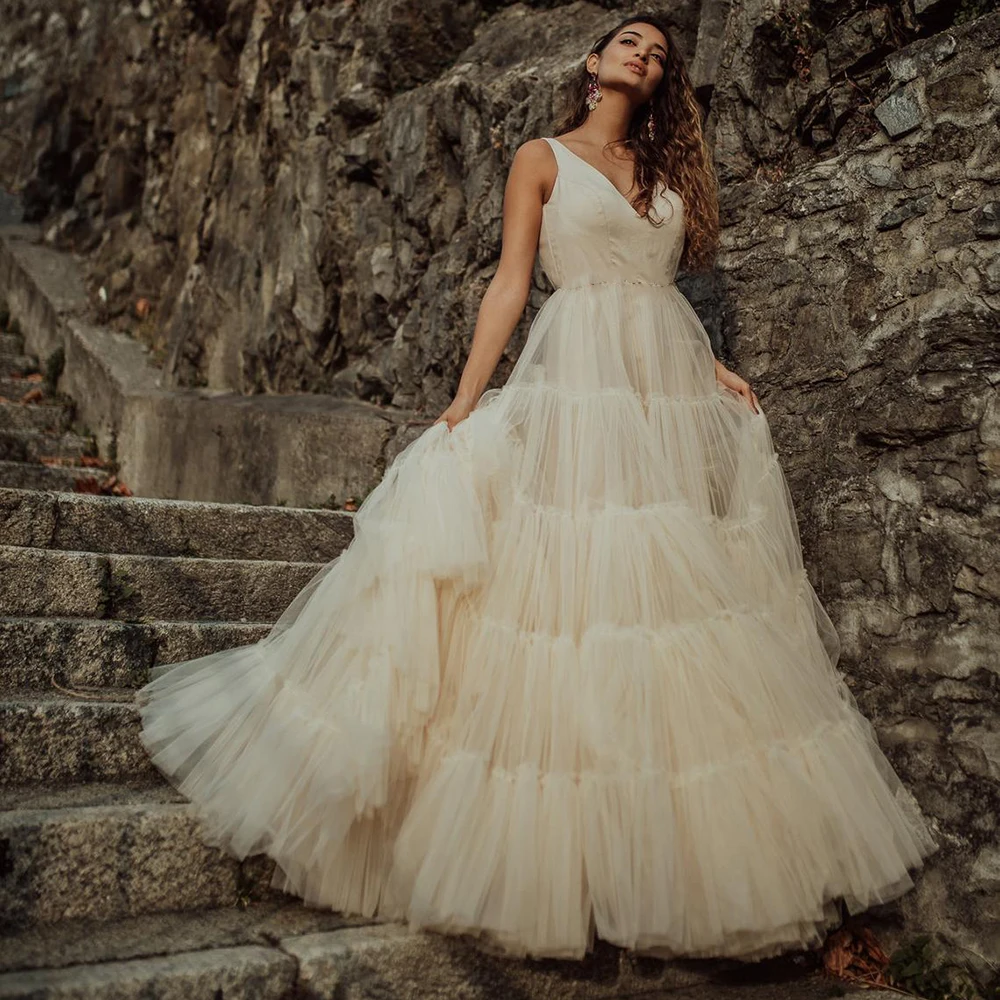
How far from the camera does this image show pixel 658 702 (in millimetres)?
2523

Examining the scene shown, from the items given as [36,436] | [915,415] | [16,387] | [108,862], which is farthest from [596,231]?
[16,387]

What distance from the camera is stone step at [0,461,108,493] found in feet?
17.2

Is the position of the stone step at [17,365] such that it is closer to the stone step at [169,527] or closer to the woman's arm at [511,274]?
the stone step at [169,527]

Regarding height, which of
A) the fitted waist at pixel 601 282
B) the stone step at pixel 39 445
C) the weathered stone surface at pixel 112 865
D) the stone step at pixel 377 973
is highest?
the fitted waist at pixel 601 282

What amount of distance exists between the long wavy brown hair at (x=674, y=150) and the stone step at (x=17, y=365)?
21.2 feet

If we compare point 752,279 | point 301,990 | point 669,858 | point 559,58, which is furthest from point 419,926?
point 559,58

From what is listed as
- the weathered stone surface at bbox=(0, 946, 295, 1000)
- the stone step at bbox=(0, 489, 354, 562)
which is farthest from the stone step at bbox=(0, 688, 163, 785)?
the stone step at bbox=(0, 489, 354, 562)

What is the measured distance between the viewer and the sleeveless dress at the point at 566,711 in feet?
7.89

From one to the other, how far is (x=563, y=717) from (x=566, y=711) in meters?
0.02

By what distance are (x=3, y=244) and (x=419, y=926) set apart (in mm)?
9554

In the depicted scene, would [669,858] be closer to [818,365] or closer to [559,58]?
[818,365]

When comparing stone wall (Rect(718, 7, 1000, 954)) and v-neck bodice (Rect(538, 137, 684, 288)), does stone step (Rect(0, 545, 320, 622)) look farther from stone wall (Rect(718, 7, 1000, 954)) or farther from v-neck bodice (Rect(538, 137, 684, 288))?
stone wall (Rect(718, 7, 1000, 954))

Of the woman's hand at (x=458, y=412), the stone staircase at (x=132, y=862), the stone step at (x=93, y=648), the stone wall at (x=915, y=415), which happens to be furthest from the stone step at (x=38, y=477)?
the stone wall at (x=915, y=415)

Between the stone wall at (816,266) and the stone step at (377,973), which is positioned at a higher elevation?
the stone wall at (816,266)
